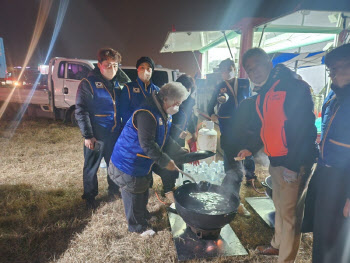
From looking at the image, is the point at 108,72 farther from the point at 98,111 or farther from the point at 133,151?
the point at 133,151

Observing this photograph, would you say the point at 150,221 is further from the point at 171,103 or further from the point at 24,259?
the point at 171,103

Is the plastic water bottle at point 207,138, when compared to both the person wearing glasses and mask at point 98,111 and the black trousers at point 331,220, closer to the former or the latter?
the person wearing glasses and mask at point 98,111

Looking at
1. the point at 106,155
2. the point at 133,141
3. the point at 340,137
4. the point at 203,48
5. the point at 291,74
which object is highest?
the point at 203,48

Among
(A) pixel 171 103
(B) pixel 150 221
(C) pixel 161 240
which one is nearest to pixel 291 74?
(A) pixel 171 103

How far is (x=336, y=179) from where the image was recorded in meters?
1.59

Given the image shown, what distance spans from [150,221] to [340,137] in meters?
2.44

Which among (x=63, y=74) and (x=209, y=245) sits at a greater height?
(x=63, y=74)

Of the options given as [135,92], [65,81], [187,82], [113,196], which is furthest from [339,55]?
[65,81]

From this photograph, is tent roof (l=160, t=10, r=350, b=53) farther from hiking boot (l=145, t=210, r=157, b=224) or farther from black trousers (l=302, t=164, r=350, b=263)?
hiking boot (l=145, t=210, r=157, b=224)

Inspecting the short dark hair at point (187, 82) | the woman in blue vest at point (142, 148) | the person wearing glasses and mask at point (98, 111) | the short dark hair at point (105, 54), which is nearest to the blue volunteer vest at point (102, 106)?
the person wearing glasses and mask at point (98, 111)

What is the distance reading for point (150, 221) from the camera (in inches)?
118

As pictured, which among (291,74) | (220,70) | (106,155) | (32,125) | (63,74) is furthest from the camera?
(32,125)

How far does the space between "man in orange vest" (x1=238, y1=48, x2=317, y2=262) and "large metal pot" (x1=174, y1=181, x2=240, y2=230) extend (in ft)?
1.74

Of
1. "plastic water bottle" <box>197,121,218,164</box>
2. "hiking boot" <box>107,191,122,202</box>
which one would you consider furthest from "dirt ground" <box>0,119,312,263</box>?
"plastic water bottle" <box>197,121,218,164</box>
